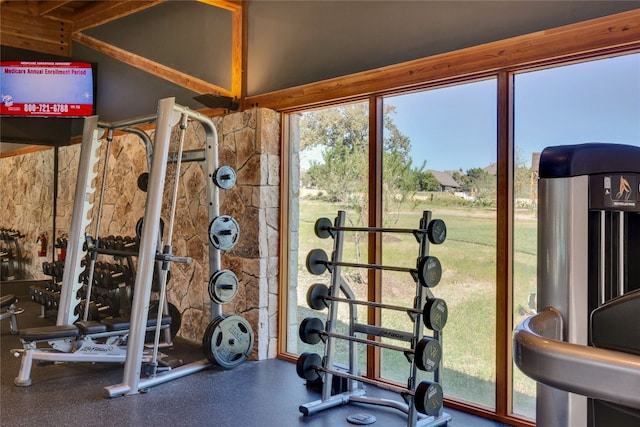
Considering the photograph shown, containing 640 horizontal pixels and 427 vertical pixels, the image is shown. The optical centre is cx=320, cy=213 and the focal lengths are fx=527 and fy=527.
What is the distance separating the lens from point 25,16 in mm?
6957

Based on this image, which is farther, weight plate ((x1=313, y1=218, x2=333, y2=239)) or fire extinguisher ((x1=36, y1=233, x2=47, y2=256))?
fire extinguisher ((x1=36, y1=233, x2=47, y2=256))

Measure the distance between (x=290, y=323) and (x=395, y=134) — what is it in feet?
6.17

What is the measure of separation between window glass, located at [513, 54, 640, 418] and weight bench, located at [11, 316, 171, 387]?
2.71 metres

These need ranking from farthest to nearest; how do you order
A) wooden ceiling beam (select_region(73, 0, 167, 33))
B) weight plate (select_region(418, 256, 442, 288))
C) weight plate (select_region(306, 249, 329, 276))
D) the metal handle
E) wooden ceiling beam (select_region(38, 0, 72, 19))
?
wooden ceiling beam (select_region(38, 0, 72, 19)) < wooden ceiling beam (select_region(73, 0, 167, 33)) < weight plate (select_region(306, 249, 329, 276)) < weight plate (select_region(418, 256, 442, 288)) < the metal handle

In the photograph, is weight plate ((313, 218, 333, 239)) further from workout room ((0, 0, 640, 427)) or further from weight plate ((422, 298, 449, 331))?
weight plate ((422, 298, 449, 331))

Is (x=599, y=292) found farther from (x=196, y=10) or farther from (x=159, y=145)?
(x=196, y=10)

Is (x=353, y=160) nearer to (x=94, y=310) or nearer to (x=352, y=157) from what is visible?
(x=352, y=157)

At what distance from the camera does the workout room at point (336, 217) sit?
9.89ft

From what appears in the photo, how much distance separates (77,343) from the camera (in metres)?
4.02

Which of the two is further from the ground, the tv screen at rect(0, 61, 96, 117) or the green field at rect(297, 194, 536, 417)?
the tv screen at rect(0, 61, 96, 117)

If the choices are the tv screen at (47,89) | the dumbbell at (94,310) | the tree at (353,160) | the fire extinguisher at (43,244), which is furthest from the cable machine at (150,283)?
the fire extinguisher at (43,244)

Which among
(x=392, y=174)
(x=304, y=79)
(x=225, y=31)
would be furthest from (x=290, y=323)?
(x=225, y=31)

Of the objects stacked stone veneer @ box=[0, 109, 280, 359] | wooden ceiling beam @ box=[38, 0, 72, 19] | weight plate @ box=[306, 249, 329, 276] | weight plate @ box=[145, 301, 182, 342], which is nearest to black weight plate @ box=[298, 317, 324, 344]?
weight plate @ box=[306, 249, 329, 276]

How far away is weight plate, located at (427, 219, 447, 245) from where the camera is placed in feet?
9.81
